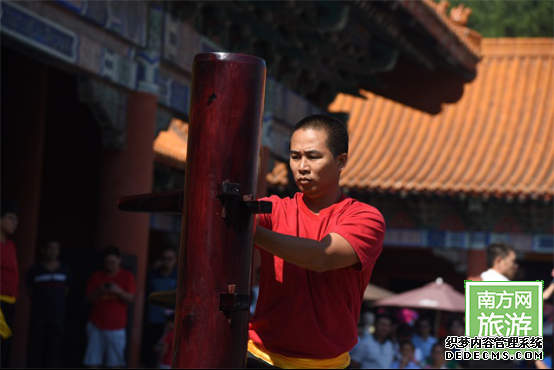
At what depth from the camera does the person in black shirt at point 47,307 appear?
7.39m

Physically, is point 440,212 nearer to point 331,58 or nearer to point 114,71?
point 331,58

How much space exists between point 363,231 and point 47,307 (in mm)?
5186

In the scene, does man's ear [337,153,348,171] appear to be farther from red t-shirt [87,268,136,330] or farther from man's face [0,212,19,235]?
red t-shirt [87,268,136,330]

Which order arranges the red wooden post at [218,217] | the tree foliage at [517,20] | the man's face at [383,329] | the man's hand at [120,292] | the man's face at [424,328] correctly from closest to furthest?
the red wooden post at [218,217], the man's hand at [120,292], the man's face at [383,329], the man's face at [424,328], the tree foliage at [517,20]

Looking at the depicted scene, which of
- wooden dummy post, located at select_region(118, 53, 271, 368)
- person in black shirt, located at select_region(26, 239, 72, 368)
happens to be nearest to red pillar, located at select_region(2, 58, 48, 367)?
person in black shirt, located at select_region(26, 239, 72, 368)

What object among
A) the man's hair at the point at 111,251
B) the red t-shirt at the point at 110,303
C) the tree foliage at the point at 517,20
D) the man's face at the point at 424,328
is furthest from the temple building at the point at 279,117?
the tree foliage at the point at 517,20

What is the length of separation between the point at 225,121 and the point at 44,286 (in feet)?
18.1

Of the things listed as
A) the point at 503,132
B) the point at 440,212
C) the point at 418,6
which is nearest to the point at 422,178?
the point at 440,212

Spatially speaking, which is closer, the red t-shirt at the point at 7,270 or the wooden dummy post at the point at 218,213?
the wooden dummy post at the point at 218,213

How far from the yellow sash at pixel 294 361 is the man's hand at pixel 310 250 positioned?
0.98 feet

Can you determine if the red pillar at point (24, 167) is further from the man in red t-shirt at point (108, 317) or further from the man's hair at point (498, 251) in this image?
the man's hair at point (498, 251)

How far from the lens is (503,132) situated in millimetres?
16719

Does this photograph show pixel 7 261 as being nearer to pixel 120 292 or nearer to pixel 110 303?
pixel 120 292

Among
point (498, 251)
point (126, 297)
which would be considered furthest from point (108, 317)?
point (498, 251)
